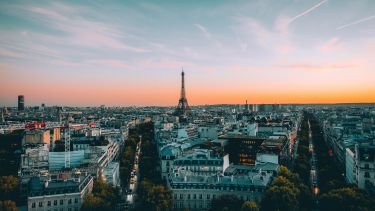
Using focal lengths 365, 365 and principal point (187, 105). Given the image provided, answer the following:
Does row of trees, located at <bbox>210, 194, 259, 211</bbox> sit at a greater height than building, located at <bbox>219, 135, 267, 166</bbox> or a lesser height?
lesser

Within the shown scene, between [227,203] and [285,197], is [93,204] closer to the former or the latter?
[227,203]

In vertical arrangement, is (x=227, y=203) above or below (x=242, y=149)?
below

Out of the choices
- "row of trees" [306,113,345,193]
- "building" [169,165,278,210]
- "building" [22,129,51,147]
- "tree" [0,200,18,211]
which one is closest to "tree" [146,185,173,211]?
"building" [169,165,278,210]

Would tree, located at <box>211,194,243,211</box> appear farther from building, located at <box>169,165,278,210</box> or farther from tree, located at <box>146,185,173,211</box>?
tree, located at <box>146,185,173,211</box>

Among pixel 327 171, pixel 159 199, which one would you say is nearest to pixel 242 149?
pixel 327 171

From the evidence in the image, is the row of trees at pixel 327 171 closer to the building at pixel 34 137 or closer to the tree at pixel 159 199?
the tree at pixel 159 199

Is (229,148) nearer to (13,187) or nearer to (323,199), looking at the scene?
(323,199)

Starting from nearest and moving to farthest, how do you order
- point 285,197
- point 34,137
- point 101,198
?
point 285,197
point 101,198
point 34,137
